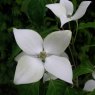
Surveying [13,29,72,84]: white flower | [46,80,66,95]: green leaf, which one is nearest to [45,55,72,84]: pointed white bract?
[13,29,72,84]: white flower

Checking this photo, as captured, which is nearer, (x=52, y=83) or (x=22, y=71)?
(x=22, y=71)

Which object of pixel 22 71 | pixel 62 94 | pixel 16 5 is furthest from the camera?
pixel 16 5

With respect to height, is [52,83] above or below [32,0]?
below

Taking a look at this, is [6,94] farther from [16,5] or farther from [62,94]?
[62,94]

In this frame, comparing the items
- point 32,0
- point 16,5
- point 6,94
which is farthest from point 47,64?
point 6,94

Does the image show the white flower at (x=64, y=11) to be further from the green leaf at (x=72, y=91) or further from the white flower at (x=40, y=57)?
the green leaf at (x=72, y=91)

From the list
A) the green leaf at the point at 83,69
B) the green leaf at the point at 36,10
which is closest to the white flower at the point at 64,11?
the green leaf at the point at 36,10
